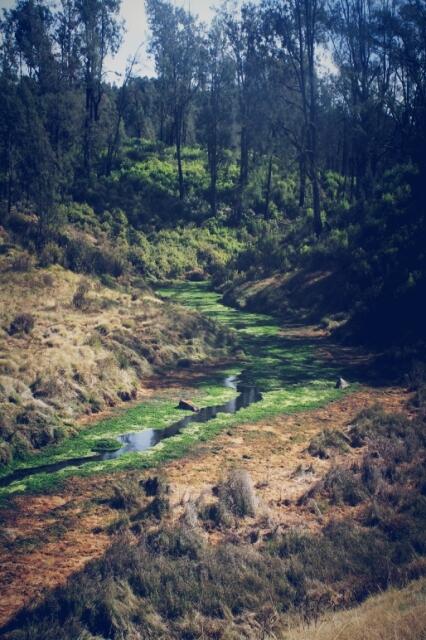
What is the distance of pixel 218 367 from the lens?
710 inches

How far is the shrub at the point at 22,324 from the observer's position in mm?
16234

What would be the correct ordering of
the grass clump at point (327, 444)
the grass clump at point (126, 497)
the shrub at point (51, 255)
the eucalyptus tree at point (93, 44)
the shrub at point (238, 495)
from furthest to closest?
the eucalyptus tree at point (93, 44) → the shrub at point (51, 255) → the grass clump at point (327, 444) → the grass clump at point (126, 497) → the shrub at point (238, 495)

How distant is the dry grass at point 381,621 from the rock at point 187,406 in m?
7.82

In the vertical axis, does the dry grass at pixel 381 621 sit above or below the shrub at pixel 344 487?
above

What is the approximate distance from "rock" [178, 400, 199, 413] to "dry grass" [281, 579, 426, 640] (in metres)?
7.82

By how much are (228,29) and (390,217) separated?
92.9ft

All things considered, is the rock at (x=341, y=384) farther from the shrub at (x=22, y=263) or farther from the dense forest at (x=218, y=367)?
the shrub at (x=22, y=263)

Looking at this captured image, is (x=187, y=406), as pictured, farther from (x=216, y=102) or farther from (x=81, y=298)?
(x=216, y=102)

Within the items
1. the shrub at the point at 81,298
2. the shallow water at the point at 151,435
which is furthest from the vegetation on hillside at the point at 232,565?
the shrub at the point at 81,298

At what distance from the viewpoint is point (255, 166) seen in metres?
49.9

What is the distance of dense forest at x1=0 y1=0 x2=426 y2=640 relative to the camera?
6.76 m

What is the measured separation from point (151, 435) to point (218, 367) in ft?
20.1

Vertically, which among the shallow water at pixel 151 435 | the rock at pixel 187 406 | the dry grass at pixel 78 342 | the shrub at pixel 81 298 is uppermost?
the shrub at pixel 81 298

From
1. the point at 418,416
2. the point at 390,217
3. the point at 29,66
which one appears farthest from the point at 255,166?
the point at 418,416
